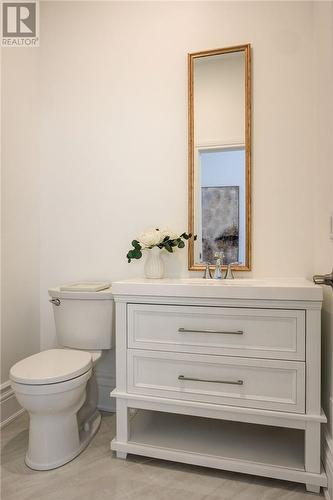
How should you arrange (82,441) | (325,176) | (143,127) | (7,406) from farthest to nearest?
(143,127), (7,406), (82,441), (325,176)

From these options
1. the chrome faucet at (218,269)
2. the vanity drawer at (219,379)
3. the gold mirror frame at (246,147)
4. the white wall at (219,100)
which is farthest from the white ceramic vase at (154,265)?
the white wall at (219,100)

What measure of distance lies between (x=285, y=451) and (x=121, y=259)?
54.2 inches

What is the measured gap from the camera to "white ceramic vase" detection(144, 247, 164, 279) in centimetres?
188

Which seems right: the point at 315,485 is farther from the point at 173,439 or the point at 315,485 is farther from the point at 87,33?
the point at 87,33

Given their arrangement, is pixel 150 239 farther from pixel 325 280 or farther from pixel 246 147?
pixel 325 280

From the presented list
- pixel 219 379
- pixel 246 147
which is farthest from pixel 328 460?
pixel 246 147

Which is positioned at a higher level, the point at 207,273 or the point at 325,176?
the point at 325,176

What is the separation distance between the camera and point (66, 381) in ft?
4.80

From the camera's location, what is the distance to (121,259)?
2.11 m

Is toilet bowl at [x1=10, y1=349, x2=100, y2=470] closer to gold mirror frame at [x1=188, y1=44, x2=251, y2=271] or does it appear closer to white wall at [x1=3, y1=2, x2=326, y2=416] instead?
white wall at [x1=3, y1=2, x2=326, y2=416]

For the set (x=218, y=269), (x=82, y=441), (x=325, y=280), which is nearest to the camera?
(x=325, y=280)

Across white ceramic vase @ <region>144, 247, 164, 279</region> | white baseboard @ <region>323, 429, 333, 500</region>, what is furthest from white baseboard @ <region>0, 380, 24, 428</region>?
white baseboard @ <region>323, 429, 333, 500</region>

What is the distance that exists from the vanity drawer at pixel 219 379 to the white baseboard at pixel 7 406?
2.85 feet

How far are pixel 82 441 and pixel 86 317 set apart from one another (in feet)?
2.10
